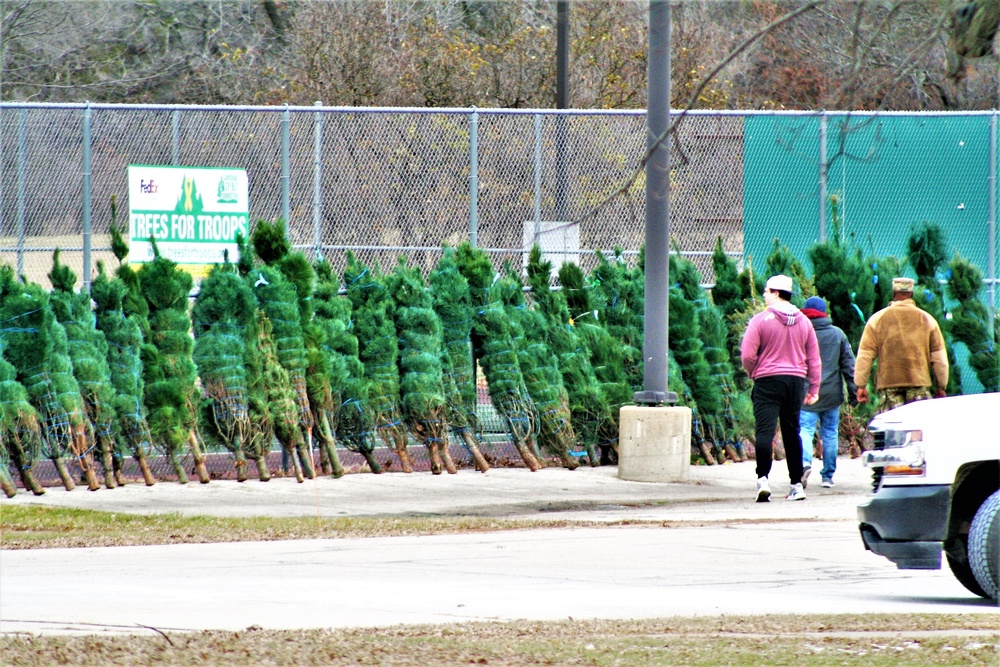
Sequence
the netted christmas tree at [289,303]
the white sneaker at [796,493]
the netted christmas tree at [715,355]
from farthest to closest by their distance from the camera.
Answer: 1. the netted christmas tree at [715,355]
2. the netted christmas tree at [289,303]
3. the white sneaker at [796,493]

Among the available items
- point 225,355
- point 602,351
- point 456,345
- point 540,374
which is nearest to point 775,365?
point 602,351

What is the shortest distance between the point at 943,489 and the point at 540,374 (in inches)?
235

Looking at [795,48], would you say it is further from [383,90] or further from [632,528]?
[632,528]

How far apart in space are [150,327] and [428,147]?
5.95 m

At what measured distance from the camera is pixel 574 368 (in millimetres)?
12922

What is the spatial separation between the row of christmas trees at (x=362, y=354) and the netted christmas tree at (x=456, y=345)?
1cm

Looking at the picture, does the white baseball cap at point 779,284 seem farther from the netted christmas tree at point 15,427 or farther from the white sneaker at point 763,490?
the netted christmas tree at point 15,427

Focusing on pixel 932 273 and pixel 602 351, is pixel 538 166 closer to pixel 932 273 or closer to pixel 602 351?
pixel 602 351

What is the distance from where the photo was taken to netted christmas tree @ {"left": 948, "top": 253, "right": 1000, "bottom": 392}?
555 inches

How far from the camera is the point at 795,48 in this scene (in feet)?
89.7

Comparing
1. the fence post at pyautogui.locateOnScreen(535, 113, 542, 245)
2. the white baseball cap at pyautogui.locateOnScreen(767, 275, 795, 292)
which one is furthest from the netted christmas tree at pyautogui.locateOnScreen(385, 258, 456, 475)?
the white baseball cap at pyautogui.locateOnScreen(767, 275, 795, 292)

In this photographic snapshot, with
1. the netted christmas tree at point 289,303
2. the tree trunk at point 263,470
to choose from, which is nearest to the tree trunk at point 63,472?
the tree trunk at point 263,470

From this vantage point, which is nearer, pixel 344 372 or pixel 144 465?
pixel 144 465

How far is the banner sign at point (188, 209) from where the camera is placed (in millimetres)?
13711
